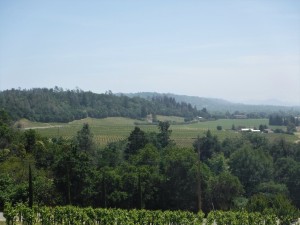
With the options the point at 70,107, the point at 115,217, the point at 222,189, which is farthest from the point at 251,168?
the point at 70,107

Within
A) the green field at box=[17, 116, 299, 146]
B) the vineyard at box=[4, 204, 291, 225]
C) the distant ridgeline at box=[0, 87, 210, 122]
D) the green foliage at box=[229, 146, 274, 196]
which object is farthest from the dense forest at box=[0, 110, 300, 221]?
the distant ridgeline at box=[0, 87, 210, 122]

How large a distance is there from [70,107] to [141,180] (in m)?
108

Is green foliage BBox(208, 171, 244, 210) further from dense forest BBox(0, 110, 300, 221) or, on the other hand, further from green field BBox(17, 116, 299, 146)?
green field BBox(17, 116, 299, 146)

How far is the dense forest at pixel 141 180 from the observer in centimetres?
4044

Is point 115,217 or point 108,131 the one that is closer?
point 115,217

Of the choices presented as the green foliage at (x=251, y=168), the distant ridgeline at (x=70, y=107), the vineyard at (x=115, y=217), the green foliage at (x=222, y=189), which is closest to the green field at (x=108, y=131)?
the distant ridgeline at (x=70, y=107)

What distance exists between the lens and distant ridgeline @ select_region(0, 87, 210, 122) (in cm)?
12269

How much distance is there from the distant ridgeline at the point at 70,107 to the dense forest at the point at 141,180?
208ft

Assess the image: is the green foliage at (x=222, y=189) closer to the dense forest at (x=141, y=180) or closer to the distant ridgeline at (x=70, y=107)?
the dense forest at (x=141, y=180)

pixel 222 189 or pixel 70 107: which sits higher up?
pixel 70 107

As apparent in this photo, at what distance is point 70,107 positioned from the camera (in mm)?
147375

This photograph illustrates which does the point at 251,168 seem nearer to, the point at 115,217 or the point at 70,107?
the point at 115,217

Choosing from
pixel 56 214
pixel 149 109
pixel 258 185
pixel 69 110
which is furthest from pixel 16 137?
pixel 149 109

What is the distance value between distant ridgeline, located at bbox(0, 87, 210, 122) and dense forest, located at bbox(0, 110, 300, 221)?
63.3m
